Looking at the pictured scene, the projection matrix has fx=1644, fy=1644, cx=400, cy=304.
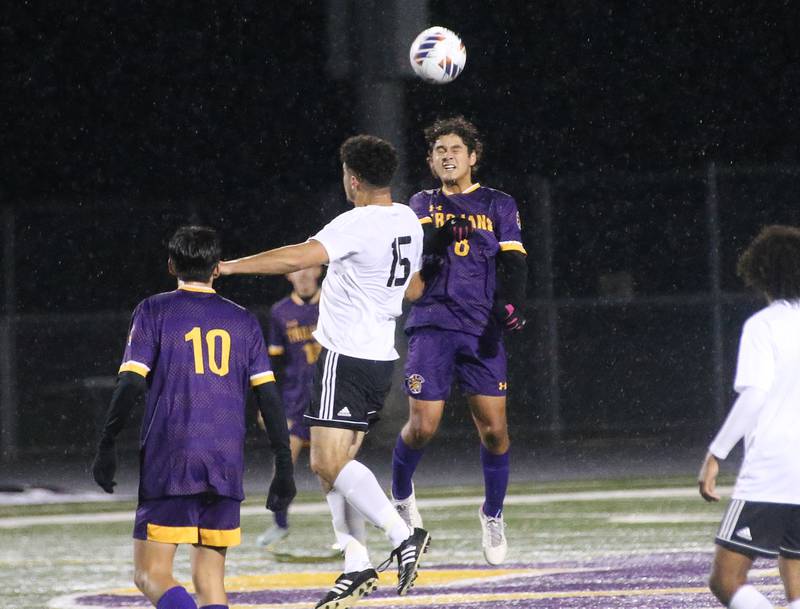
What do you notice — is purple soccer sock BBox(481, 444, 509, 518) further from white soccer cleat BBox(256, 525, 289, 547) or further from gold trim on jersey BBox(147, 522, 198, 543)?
gold trim on jersey BBox(147, 522, 198, 543)

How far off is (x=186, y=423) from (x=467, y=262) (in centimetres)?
306

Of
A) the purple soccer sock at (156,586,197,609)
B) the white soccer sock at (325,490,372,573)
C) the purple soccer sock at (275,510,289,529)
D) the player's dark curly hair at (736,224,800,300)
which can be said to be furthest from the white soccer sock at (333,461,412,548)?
the purple soccer sock at (275,510,289,529)

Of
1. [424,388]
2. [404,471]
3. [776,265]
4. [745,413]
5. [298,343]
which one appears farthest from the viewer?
[298,343]

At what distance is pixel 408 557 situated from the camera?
25.0ft

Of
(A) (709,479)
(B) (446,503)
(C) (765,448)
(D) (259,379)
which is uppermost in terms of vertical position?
(D) (259,379)

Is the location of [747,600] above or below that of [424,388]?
below

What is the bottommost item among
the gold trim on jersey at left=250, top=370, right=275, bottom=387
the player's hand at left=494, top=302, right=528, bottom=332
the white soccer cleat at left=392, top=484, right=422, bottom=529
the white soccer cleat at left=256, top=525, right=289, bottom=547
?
the white soccer cleat at left=256, top=525, right=289, bottom=547

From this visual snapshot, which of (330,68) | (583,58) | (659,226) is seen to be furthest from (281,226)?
(583,58)

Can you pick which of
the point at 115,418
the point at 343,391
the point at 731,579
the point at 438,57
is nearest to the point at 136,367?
the point at 115,418

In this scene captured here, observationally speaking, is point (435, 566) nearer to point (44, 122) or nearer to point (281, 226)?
point (281, 226)

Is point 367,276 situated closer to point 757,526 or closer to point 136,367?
point 136,367

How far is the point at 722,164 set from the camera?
2944cm

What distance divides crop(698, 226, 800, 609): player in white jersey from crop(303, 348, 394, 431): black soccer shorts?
2392 millimetres

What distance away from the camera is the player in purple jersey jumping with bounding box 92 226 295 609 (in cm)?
620
